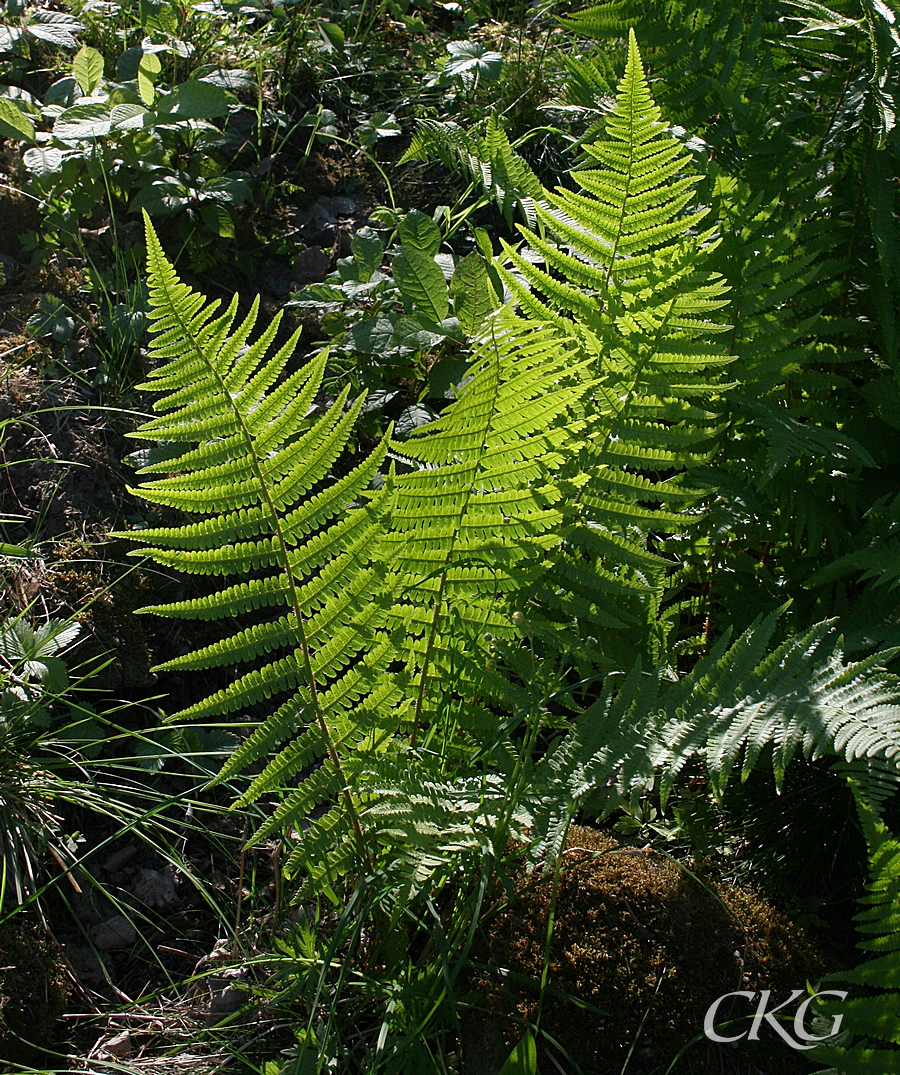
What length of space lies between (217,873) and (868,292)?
6.29 feet

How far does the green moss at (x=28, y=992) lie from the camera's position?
158 cm

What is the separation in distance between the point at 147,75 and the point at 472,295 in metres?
1.32

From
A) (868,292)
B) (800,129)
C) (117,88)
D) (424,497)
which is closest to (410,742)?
(424,497)

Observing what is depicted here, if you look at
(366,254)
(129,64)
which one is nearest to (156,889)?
(366,254)

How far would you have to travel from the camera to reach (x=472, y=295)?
7.63ft

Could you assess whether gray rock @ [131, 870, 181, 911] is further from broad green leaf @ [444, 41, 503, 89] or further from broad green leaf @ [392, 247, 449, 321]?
broad green leaf @ [444, 41, 503, 89]

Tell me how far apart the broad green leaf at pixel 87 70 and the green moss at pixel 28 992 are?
2.35 metres

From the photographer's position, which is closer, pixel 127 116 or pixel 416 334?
pixel 416 334

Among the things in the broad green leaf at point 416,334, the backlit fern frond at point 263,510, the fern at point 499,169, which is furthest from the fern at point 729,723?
the fern at point 499,169

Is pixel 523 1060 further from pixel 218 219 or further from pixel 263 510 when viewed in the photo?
pixel 218 219

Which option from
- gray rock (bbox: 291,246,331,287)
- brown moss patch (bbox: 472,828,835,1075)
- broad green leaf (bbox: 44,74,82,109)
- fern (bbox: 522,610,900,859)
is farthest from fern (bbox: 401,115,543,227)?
brown moss patch (bbox: 472,828,835,1075)

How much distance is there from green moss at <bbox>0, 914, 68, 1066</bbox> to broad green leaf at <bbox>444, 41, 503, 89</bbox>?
2791 millimetres

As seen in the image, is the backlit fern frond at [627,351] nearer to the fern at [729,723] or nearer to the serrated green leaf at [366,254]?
the fern at [729,723]

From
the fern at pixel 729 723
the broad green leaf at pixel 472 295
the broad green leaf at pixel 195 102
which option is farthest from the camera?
the broad green leaf at pixel 195 102
